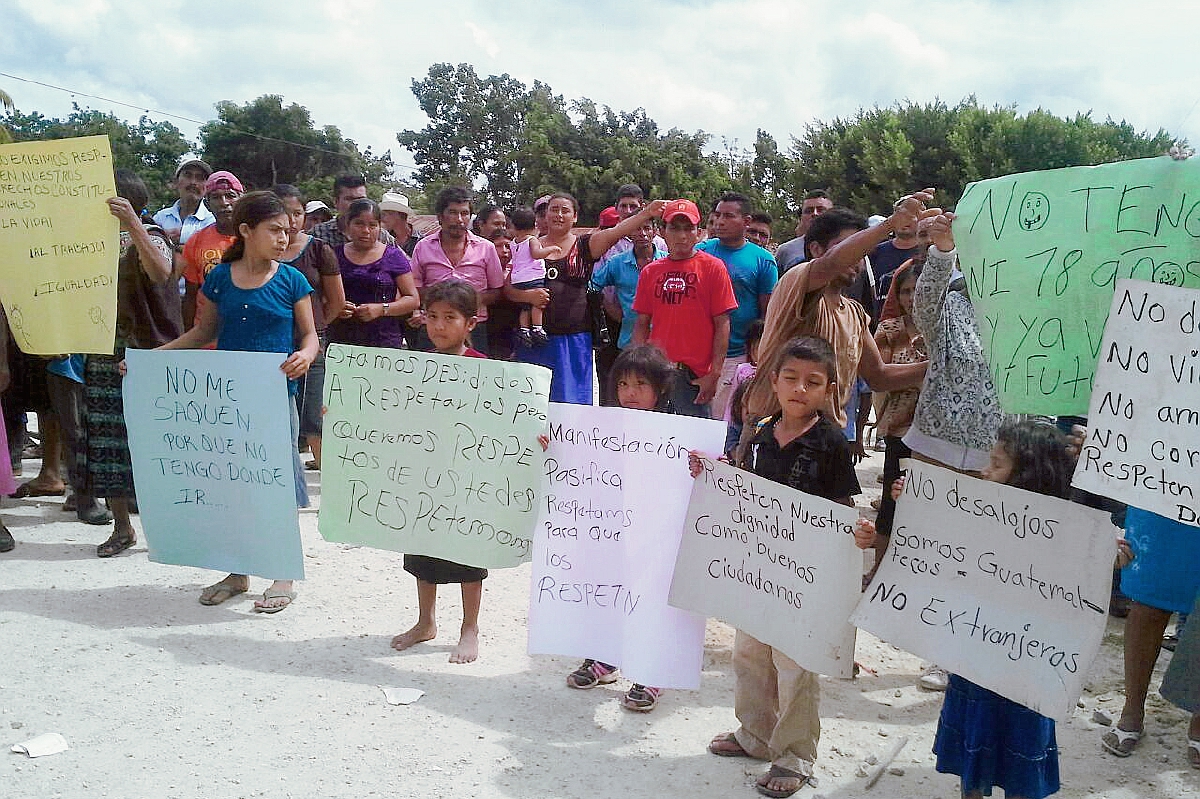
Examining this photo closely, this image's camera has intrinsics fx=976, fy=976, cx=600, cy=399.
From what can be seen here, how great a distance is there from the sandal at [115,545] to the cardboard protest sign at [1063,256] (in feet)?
15.0

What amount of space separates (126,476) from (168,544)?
104cm

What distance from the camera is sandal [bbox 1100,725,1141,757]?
11.0ft

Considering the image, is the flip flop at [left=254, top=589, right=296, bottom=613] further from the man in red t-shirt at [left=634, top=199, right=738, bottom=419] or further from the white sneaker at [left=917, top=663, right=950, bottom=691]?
the white sneaker at [left=917, top=663, right=950, bottom=691]

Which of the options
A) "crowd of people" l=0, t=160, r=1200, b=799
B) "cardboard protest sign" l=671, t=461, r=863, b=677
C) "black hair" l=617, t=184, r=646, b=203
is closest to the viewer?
"cardboard protest sign" l=671, t=461, r=863, b=677

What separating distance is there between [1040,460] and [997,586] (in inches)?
15.1

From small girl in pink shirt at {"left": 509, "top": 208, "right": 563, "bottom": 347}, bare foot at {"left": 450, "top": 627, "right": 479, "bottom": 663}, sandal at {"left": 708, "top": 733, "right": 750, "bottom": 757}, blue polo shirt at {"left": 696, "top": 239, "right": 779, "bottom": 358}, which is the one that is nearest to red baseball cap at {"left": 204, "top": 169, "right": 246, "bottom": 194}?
small girl in pink shirt at {"left": 509, "top": 208, "right": 563, "bottom": 347}

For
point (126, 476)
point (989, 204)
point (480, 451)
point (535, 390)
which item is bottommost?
point (126, 476)

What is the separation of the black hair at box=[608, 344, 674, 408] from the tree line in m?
12.7

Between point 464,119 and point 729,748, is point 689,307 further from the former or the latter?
point 464,119

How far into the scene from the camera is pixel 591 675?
3852mm

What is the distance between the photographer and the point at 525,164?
138ft

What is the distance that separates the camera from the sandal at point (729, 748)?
3.29 m

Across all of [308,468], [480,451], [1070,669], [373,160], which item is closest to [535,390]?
[480,451]

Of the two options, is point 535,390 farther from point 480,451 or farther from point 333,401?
point 333,401
